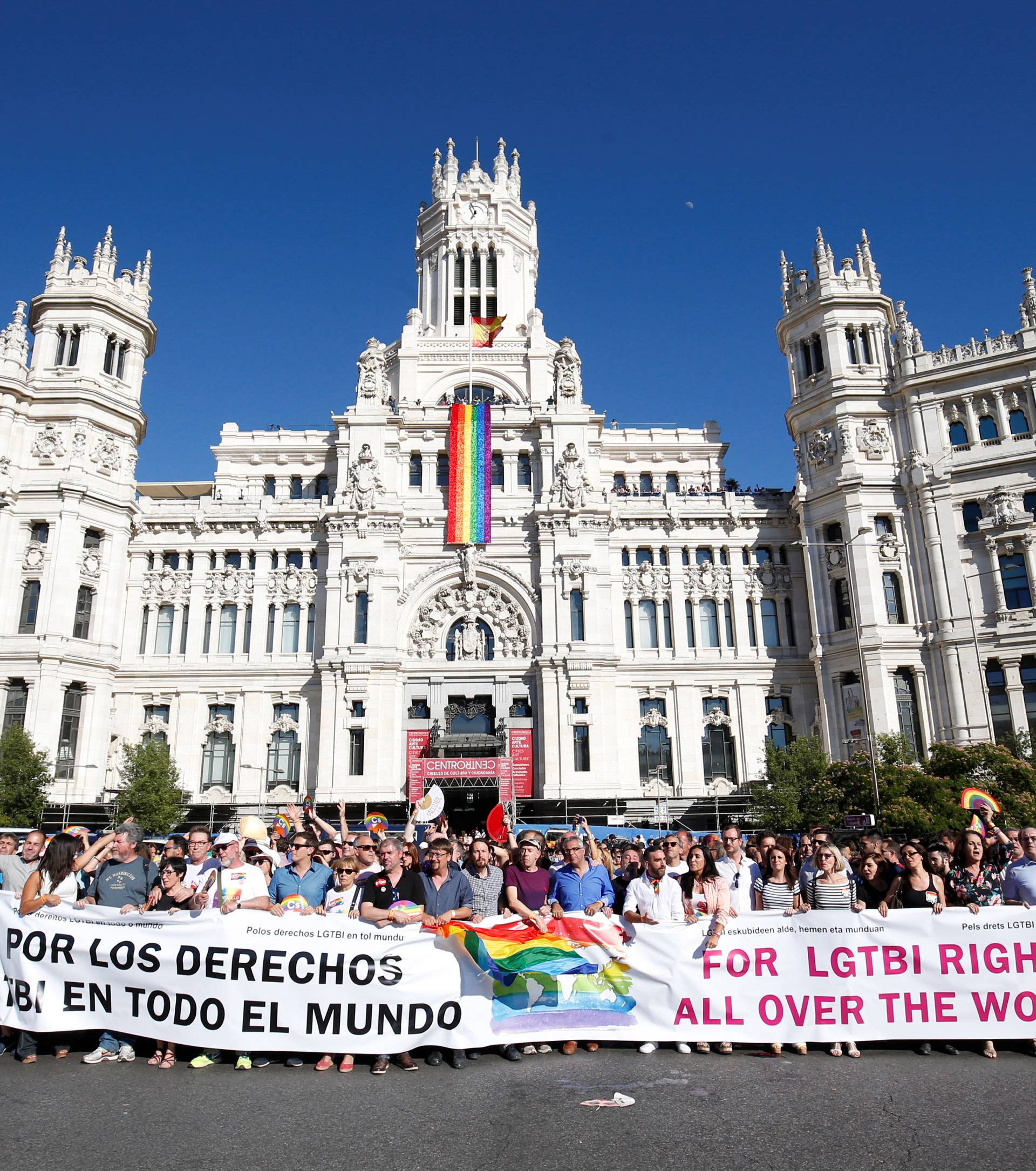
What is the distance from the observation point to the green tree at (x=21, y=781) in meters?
37.6

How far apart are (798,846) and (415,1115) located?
8984mm

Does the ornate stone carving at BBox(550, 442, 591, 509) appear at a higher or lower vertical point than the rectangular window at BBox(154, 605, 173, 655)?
higher

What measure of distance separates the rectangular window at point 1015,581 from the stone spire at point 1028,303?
12.4m

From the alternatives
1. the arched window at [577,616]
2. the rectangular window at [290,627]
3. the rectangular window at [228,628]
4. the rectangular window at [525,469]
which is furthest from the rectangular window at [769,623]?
the rectangular window at [228,628]

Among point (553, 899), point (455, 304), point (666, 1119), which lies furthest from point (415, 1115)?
point (455, 304)

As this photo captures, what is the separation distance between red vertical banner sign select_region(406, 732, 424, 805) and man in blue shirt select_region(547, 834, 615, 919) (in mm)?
33925

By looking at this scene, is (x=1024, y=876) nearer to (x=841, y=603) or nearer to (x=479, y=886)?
(x=479, y=886)

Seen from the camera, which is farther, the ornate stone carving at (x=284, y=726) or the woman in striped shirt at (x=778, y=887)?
the ornate stone carving at (x=284, y=726)

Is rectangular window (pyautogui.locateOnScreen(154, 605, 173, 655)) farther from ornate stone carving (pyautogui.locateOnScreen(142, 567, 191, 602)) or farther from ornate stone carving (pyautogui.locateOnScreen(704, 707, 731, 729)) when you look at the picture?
ornate stone carving (pyautogui.locateOnScreen(704, 707, 731, 729))

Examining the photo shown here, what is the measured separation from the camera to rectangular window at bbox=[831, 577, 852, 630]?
45.8 meters

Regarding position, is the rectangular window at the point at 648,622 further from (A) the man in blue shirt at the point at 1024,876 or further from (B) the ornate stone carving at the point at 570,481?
(A) the man in blue shirt at the point at 1024,876

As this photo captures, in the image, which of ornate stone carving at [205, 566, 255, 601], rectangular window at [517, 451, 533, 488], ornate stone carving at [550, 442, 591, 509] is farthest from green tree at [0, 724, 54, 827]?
ornate stone carving at [550, 442, 591, 509]

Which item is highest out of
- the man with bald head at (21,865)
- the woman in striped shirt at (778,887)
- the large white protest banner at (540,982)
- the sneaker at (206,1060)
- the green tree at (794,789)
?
the green tree at (794,789)

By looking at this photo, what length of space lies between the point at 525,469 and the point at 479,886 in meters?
42.6
